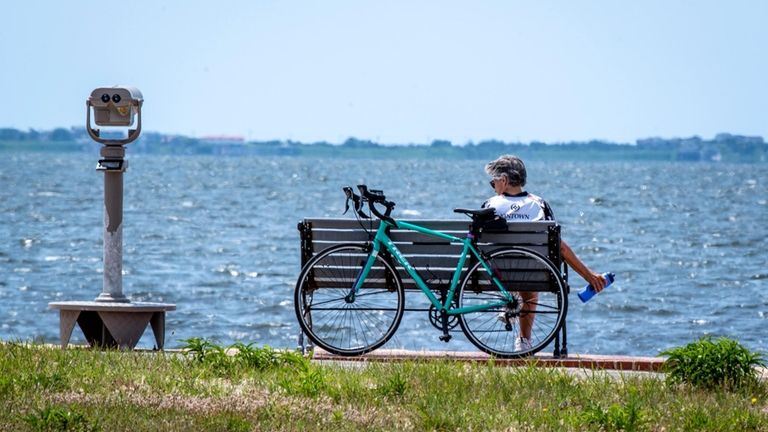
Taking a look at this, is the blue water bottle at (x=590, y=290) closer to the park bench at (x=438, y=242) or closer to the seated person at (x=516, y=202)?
the seated person at (x=516, y=202)

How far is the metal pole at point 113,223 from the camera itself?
1023 cm

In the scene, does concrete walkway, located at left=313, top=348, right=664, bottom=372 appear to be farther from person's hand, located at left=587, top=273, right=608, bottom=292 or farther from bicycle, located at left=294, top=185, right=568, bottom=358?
person's hand, located at left=587, top=273, right=608, bottom=292

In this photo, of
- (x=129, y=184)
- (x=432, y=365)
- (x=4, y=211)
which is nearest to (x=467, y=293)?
(x=432, y=365)

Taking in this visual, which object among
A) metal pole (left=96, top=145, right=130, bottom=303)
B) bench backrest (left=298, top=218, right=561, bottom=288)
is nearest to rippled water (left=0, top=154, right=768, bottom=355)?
metal pole (left=96, top=145, right=130, bottom=303)

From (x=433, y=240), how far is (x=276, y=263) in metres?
25.2

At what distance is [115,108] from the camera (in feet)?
34.2

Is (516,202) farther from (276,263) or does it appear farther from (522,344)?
(276,263)

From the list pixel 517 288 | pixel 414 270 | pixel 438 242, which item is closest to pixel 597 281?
pixel 517 288

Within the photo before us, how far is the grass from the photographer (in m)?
7.17

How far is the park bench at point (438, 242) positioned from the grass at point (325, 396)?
3.69 ft

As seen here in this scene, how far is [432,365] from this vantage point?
857cm

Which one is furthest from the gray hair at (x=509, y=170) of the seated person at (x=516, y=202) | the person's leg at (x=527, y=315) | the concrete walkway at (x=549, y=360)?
the concrete walkway at (x=549, y=360)

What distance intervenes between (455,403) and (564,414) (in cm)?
55

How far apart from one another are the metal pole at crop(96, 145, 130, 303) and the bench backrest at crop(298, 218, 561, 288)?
127cm
